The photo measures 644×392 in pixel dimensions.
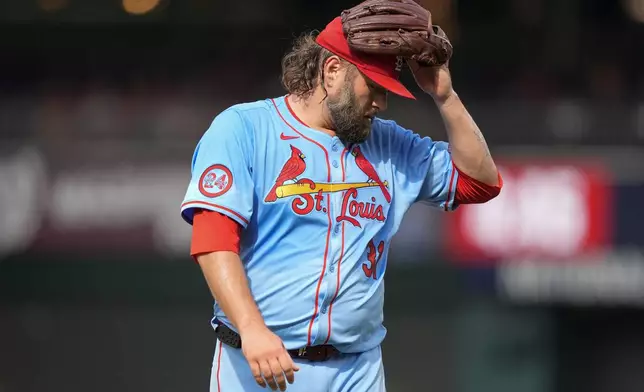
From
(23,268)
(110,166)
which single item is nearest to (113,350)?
(23,268)

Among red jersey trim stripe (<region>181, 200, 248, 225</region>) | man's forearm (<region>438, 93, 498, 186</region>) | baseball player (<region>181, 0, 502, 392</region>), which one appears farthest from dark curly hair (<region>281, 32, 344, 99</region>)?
red jersey trim stripe (<region>181, 200, 248, 225</region>)

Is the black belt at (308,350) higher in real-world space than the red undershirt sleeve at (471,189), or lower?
lower

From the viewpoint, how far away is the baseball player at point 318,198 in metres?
3.04

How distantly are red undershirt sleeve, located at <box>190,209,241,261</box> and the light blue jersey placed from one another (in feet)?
0.14

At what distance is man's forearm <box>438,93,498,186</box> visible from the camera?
127 inches

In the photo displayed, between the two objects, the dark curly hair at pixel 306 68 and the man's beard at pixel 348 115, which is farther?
the dark curly hair at pixel 306 68

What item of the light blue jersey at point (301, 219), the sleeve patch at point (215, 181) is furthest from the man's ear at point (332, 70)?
the sleeve patch at point (215, 181)

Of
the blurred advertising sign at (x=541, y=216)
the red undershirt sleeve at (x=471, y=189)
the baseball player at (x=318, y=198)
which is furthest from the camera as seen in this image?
the blurred advertising sign at (x=541, y=216)

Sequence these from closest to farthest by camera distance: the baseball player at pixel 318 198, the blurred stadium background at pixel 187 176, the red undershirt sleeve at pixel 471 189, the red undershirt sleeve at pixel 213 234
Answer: the red undershirt sleeve at pixel 213 234, the baseball player at pixel 318 198, the red undershirt sleeve at pixel 471 189, the blurred stadium background at pixel 187 176

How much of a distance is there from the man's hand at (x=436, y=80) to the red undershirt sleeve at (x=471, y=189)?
24 centimetres

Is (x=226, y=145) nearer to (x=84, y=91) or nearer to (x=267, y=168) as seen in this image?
(x=267, y=168)

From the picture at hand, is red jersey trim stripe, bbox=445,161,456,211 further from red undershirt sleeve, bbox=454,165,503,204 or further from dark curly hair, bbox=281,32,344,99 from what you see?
dark curly hair, bbox=281,32,344,99

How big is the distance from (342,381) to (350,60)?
0.89 m

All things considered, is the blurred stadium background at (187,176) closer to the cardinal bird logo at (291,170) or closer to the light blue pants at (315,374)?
the light blue pants at (315,374)
